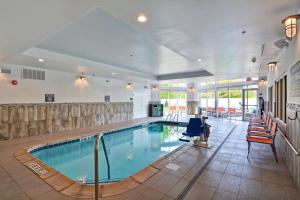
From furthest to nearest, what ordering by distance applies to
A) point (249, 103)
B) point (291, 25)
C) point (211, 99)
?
1. point (211, 99)
2. point (249, 103)
3. point (291, 25)

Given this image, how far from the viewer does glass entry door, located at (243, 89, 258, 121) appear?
9.89 meters

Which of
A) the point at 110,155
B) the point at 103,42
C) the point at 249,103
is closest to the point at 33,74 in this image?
the point at 103,42

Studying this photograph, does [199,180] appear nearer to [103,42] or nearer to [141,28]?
[141,28]

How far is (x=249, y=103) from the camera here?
9984 millimetres

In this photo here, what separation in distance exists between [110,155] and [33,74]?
14.6 feet

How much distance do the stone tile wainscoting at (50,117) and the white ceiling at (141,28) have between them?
7.03 feet

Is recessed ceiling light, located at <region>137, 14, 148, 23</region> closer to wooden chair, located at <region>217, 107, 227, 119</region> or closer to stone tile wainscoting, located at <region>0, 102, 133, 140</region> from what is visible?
stone tile wainscoting, located at <region>0, 102, 133, 140</region>

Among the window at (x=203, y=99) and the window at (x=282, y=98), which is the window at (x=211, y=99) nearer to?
the window at (x=203, y=99)

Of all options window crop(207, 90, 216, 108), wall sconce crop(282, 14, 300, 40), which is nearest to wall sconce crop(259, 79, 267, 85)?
window crop(207, 90, 216, 108)

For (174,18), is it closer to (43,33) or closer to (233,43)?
(233,43)

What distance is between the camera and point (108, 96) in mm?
9062

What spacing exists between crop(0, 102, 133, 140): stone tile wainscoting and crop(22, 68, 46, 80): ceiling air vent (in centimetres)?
107

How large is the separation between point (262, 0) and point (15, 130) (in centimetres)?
754

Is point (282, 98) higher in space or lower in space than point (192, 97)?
lower
